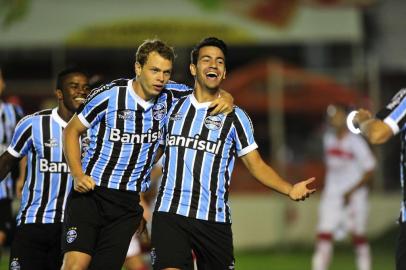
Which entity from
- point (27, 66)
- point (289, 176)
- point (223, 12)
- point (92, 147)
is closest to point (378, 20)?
point (223, 12)

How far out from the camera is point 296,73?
18.1m

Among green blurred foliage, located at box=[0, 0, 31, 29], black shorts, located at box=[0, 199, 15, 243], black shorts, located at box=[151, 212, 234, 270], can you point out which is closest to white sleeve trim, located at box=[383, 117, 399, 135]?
black shorts, located at box=[151, 212, 234, 270]

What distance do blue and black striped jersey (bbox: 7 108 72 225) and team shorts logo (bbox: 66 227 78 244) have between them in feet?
2.71

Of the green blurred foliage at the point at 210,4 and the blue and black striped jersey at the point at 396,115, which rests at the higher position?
the green blurred foliage at the point at 210,4

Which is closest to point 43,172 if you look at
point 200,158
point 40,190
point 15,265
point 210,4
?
point 40,190

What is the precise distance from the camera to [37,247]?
8.32m

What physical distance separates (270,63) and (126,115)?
10.4 m

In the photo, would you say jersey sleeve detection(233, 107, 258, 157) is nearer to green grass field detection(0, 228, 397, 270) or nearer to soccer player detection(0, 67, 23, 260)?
soccer player detection(0, 67, 23, 260)

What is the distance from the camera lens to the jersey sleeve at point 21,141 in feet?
27.4

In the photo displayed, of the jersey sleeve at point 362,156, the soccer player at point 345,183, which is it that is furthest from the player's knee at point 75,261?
the jersey sleeve at point 362,156

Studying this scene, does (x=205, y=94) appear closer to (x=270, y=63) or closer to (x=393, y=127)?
(x=393, y=127)

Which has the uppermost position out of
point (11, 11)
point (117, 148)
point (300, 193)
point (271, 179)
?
point (11, 11)

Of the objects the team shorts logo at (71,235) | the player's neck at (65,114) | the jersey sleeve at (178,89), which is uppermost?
the jersey sleeve at (178,89)

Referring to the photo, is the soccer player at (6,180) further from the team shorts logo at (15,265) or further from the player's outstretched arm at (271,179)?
the player's outstretched arm at (271,179)
